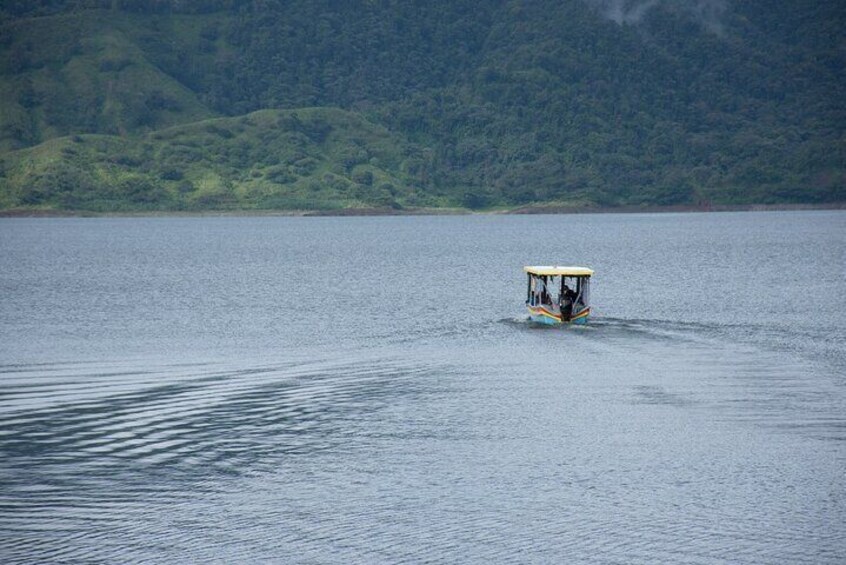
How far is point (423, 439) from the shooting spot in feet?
168

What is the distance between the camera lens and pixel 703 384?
208 ft

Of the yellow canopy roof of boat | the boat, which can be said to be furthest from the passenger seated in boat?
the yellow canopy roof of boat

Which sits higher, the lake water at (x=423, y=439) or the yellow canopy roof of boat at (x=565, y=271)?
the yellow canopy roof of boat at (x=565, y=271)

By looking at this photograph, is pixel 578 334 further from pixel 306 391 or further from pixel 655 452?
pixel 655 452

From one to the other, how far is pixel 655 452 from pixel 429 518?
42.9 feet

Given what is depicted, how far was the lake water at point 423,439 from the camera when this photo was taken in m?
37.7

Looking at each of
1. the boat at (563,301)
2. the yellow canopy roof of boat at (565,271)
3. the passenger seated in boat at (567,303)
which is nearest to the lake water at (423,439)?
the passenger seated in boat at (567,303)

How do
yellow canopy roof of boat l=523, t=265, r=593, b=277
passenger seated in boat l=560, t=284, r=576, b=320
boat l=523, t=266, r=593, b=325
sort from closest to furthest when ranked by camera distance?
yellow canopy roof of boat l=523, t=265, r=593, b=277
passenger seated in boat l=560, t=284, r=576, b=320
boat l=523, t=266, r=593, b=325

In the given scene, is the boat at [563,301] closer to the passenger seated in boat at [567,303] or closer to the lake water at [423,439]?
the passenger seated in boat at [567,303]

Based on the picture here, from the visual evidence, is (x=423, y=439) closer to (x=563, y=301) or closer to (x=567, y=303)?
(x=567, y=303)

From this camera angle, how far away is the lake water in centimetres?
3766

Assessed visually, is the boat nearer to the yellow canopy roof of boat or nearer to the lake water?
the yellow canopy roof of boat

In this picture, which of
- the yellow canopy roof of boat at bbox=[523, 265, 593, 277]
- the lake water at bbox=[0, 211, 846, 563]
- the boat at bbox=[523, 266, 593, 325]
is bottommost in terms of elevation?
the lake water at bbox=[0, 211, 846, 563]

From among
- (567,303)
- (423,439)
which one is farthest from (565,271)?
(423,439)
